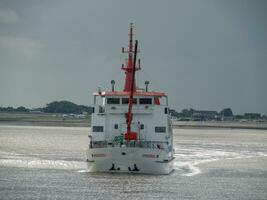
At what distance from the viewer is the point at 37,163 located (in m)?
68.4

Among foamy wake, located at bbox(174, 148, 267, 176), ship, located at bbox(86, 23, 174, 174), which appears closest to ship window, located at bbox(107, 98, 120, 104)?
ship, located at bbox(86, 23, 174, 174)

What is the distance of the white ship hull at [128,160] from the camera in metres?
56.0

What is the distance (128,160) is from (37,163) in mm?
14182

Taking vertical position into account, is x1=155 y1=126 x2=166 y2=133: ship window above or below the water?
above

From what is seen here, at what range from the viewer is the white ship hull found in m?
56.0

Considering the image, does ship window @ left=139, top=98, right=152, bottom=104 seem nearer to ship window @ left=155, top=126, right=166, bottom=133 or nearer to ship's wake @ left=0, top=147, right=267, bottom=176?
ship window @ left=155, top=126, right=166, bottom=133

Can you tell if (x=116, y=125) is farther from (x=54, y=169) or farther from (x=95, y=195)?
(x=95, y=195)

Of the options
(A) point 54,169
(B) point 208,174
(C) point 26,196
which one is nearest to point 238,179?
(B) point 208,174

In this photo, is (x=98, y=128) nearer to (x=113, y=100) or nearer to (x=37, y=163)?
(x=113, y=100)

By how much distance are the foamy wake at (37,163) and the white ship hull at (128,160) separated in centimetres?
707

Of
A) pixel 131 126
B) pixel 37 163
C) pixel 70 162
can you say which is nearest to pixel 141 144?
pixel 131 126

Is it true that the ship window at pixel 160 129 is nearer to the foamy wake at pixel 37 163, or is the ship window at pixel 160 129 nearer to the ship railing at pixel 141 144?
the ship railing at pixel 141 144

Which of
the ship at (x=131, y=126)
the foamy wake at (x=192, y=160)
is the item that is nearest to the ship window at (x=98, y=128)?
the ship at (x=131, y=126)

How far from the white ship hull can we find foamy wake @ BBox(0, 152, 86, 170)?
23.2ft
